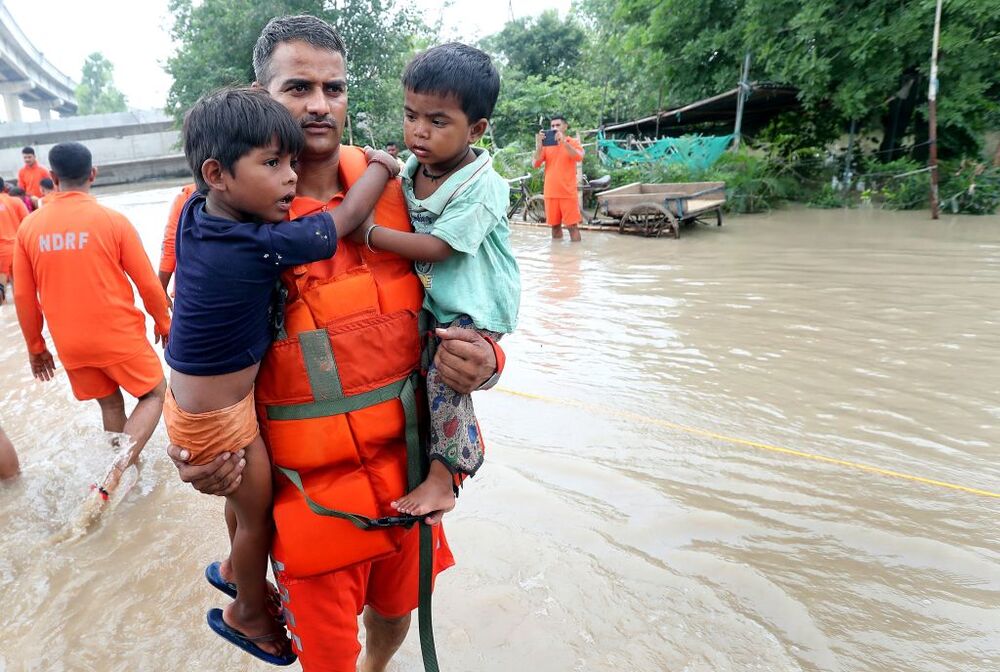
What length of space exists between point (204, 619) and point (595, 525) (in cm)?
156

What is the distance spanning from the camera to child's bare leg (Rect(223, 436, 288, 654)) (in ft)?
4.48

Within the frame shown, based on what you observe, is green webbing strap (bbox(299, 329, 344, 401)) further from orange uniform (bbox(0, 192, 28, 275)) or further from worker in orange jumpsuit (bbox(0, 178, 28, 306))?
orange uniform (bbox(0, 192, 28, 275))

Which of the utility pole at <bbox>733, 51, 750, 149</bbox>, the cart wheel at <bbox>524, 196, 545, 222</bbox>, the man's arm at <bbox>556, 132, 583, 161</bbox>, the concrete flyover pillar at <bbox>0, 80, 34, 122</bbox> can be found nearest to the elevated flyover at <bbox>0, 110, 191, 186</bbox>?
the concrete flyover pillar at <bbox>0, 80, 34, 122</bbox>

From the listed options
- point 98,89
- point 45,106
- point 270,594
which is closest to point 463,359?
point 270,594

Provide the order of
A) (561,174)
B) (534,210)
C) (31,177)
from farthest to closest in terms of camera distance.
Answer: (534,210), (31,177), (561,174)

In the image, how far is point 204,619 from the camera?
7.63 feet

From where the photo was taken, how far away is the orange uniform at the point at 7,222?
697 centimetres

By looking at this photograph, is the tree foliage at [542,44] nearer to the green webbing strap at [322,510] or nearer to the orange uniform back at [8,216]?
the orange uniform back at [8,216]

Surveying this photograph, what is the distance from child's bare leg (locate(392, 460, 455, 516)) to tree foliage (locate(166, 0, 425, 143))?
21393 mm

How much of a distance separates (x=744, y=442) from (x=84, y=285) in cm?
341

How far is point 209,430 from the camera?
49.5 inches

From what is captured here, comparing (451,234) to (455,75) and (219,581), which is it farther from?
(219,581)

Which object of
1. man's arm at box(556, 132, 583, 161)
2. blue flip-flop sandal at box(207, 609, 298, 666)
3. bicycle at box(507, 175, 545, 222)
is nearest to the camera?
blue flip-flop sandal at box(207, 609, 298, 666)

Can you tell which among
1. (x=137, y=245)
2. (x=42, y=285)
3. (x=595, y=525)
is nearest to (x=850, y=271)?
(x=595, y=525)
